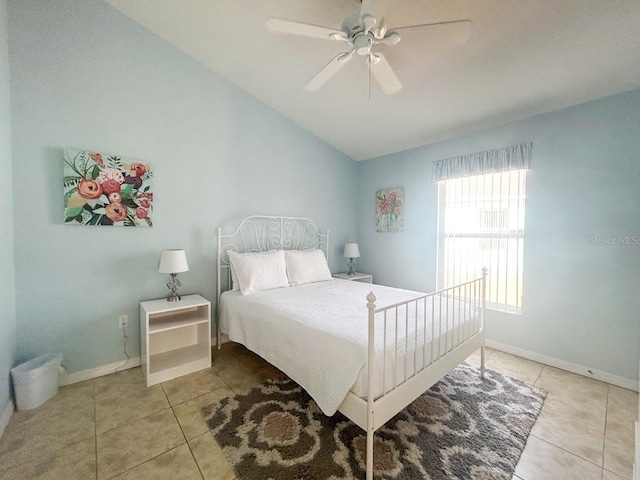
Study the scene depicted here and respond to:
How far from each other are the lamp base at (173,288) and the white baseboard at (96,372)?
68 cm

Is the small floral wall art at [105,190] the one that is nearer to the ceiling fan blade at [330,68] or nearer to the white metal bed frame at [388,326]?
the white metal bed frame at [388,326]

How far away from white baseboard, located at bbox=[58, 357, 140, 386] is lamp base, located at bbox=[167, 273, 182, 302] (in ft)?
2.23

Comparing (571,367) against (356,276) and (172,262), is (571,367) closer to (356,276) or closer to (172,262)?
(356,276)

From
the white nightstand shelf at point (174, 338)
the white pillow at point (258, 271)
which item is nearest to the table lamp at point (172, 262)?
the white nightstand shelf at point (174, 338)

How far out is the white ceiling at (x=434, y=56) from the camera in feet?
5.70

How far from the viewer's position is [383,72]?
1.78m

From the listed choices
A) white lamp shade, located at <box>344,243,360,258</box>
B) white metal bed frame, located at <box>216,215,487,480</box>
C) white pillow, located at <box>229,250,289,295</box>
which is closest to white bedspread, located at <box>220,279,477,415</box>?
white metal bed frame, located at <box>216,215,487,480</box>

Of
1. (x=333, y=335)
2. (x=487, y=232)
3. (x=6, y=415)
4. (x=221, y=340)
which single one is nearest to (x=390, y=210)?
(x=487, y=232)

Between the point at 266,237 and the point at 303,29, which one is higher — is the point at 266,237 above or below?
below

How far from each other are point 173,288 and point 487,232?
3.47 meters

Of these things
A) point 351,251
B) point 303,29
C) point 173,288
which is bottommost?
point 173,288

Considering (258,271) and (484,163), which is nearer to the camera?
(258,271)

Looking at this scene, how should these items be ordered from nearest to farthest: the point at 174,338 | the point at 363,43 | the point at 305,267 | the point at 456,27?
the point at 456,27 → the point at 363,43 → the point at 174,338 → the point at 305,267

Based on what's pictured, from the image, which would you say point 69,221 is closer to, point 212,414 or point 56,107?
point 56,107
